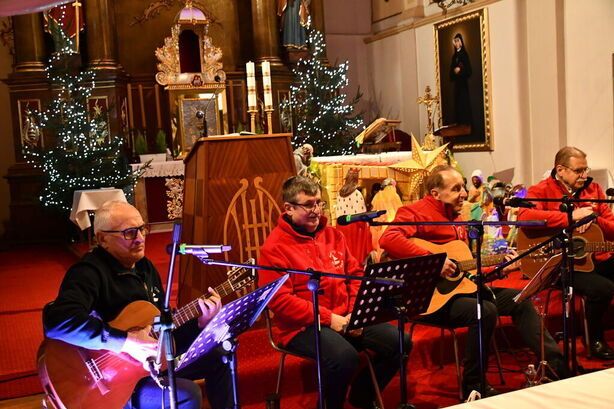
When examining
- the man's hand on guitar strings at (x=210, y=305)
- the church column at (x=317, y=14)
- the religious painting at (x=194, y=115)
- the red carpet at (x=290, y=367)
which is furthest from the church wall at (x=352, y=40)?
the man's hand on guitar strings at (x=210, y=305)

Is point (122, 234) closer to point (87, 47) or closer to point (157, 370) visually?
point (157, 370)

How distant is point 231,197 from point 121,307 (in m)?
1.81

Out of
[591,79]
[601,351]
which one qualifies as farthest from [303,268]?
[591,79]

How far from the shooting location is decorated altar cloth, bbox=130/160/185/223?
11398mm

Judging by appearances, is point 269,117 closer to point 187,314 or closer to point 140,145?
point 187,314

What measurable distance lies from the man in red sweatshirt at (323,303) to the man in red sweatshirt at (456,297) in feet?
1.50

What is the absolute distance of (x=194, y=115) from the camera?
40.4 ft

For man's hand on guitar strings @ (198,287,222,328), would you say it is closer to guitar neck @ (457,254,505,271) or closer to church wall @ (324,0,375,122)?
guitar neck @ (457,254,505,271)

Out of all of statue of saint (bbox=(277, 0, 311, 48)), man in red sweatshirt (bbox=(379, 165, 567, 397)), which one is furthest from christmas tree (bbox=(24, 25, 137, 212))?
man in red sweatshirt (bbox=(379, 165, 567, 397))

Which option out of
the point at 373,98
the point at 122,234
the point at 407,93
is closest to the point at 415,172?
the point at 122,234

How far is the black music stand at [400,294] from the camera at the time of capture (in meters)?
3.62

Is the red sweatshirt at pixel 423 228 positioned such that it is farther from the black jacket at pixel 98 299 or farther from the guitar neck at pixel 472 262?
the black jacket at pixel 98 299

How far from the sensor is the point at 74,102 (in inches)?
404

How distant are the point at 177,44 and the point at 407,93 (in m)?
4.26
